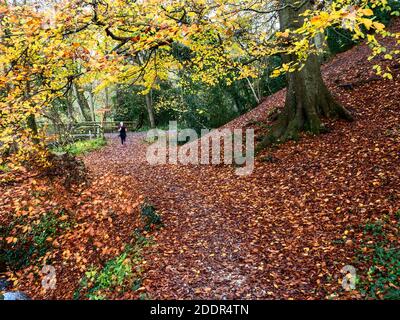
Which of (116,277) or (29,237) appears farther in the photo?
(29,237)

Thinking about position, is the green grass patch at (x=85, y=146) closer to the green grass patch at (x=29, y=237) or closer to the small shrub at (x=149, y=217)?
the green grass patch at (x=29, y=237)

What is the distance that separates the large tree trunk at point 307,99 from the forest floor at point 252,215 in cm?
40

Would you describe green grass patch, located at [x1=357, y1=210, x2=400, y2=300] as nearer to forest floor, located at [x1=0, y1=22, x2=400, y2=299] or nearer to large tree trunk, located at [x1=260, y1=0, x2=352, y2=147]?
forest floor, located at [x1=0, y1=22, x2=400, y2=299]

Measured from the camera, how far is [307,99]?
9648mm

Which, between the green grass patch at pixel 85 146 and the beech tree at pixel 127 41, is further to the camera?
the green grass patch at pixel 85 146

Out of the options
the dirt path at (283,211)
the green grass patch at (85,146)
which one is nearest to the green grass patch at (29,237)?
the dirt path at (283,211)

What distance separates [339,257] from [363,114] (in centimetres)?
605

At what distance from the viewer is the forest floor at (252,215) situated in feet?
16.5

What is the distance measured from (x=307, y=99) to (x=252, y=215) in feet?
15.6

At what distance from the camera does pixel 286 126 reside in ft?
33.5

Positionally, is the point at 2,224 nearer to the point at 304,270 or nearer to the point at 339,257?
the point at 304,270

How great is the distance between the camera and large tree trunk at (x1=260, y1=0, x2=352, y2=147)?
955 cm

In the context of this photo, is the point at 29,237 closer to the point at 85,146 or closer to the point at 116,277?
the point at 116,277

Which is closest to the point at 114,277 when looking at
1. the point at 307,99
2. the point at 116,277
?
the point at 116,277
